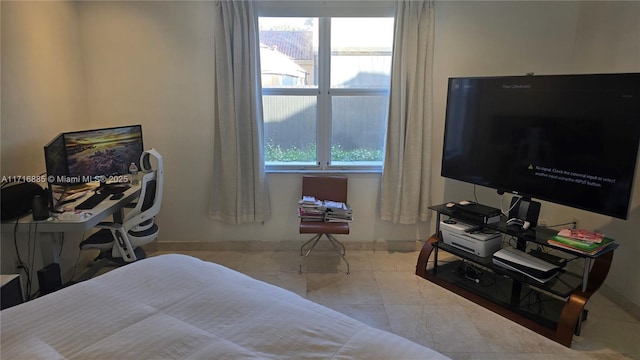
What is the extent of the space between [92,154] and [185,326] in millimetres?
2194

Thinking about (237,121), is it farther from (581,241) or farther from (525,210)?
(581,241)

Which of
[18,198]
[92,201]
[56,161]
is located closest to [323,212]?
[92,201]

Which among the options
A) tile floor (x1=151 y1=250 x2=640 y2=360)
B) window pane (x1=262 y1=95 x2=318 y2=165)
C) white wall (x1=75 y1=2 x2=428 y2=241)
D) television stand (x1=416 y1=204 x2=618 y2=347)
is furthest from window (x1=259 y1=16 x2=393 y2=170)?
television stand (x1=416 y1=204 x2=618 y2=347)

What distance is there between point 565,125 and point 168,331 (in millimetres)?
2660

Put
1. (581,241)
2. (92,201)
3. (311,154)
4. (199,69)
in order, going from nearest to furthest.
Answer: (581,241)
(92,201)
(199,69)
(311,154)

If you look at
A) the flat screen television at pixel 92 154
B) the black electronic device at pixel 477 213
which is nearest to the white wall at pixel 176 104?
the flat screen television at pixel 92 154

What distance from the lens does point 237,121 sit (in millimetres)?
3670

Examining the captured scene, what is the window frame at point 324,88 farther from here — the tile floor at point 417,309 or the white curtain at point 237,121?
the tile floor at point 417,309

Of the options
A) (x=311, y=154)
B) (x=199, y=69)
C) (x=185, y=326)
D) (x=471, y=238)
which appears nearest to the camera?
(x=185, y=326)

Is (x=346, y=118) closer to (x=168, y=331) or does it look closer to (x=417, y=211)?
(x=417, y=211)

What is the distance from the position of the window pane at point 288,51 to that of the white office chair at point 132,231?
4.35 feet

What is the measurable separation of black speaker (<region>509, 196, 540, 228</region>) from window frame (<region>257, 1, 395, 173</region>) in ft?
4.10

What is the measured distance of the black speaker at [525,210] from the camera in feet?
9.52

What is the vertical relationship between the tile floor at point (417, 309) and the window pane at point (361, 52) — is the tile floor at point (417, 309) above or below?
below
